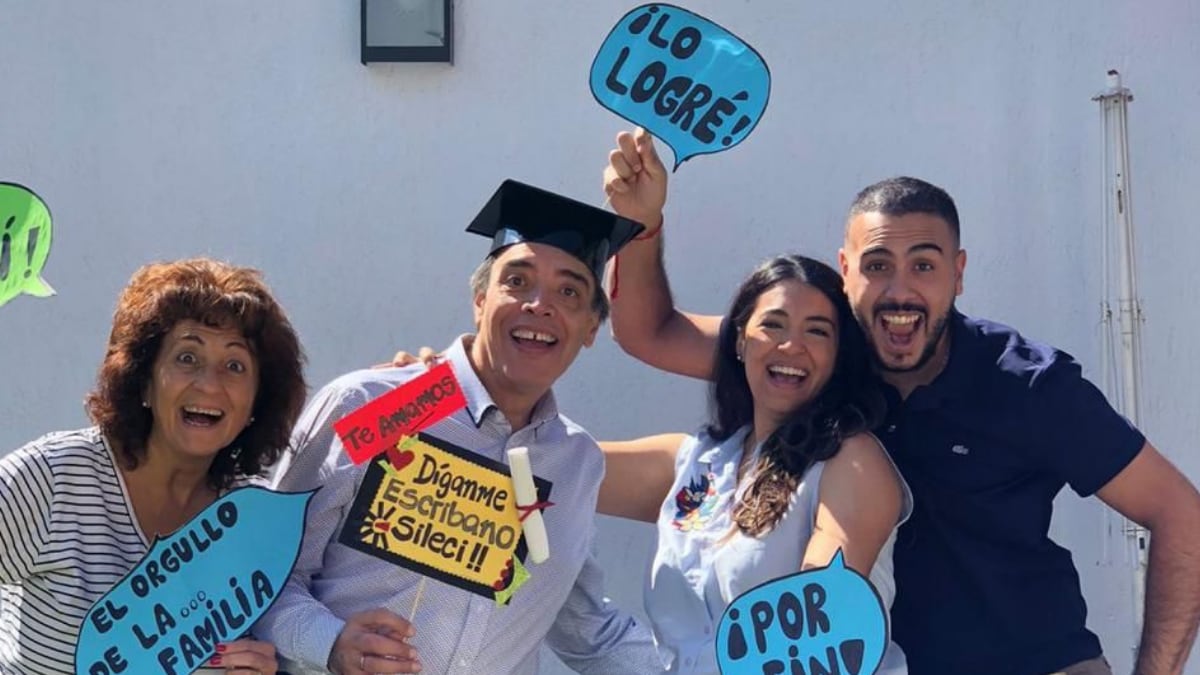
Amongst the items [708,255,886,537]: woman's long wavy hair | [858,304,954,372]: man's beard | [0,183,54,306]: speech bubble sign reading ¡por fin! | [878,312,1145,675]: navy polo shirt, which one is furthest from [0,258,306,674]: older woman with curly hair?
[878,312,1145,675]: navy polo shirt

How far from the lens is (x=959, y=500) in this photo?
108 inches

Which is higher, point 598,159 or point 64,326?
point 598,159

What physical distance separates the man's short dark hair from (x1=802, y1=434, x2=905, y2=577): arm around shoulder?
20.0 inches

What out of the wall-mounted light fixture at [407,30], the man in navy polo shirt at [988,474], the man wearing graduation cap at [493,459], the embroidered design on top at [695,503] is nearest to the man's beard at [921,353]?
the man in navy polo shirt at [988,474]

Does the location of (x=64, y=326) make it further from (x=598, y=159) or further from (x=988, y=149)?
(x=988, y=149)

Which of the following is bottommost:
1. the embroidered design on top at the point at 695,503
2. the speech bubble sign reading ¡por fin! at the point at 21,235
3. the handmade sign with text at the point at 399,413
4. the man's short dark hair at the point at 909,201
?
the embroidered design on top at the point at 695,503

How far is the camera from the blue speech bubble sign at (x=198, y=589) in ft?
7.53

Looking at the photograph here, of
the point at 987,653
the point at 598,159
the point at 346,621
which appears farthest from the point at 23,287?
the point at 987,653

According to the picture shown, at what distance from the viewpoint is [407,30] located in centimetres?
373

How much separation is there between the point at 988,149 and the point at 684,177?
2.59 ft

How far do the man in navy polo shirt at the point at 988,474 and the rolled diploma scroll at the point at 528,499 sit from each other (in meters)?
0.76

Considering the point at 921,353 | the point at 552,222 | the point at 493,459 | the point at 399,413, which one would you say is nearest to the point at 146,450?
the point at 399,413

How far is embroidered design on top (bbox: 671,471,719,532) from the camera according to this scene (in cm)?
276

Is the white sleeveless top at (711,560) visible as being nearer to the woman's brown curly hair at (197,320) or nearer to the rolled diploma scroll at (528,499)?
the rolled diploma scroll at (528,499)
